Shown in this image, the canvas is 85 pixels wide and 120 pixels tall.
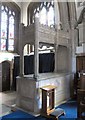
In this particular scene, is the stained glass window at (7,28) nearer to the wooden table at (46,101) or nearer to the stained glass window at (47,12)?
the stained glass window at (47,12)

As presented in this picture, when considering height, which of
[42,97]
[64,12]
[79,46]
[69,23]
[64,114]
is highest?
[64,12]

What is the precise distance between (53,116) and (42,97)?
1.79 ft

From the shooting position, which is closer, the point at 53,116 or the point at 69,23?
the point at 53,116

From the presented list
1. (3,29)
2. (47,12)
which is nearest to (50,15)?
(47,12)

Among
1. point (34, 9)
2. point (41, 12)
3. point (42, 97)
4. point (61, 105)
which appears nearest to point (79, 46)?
point (61, 105)

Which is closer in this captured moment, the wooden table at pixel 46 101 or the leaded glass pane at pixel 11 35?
the wooden table at pixel 46 101

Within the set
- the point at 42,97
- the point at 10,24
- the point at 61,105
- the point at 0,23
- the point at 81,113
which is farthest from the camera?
the point at 10,24

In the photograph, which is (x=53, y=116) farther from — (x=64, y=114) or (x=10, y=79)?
(x=10, y=79)

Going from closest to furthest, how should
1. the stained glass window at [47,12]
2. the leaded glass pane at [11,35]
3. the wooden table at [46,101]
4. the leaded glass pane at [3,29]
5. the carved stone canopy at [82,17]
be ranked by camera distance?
A: the wooden table at [46,101], the carved stone canopy at [82,17], the stained glass window at [47,12], the leaded glass pane at [3,29], the leaded glass pane at [11,35]

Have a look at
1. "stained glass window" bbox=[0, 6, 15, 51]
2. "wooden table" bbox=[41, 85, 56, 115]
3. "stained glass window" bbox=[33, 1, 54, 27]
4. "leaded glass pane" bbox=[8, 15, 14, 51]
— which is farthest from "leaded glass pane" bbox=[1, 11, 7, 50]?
"wooden table" bbox=[41, 85, 56, 115]

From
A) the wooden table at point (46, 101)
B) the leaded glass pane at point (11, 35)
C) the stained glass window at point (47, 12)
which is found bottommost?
the wooden table at point (46, 101)

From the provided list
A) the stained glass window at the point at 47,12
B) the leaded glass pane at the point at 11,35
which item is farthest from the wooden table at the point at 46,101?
the leaded glass pane at the point at 11,35

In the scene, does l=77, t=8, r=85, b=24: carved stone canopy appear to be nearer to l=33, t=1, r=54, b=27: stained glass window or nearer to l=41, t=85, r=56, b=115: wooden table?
l=33, t=1, r=54, b=27: stained glass window

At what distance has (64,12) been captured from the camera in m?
6.00
